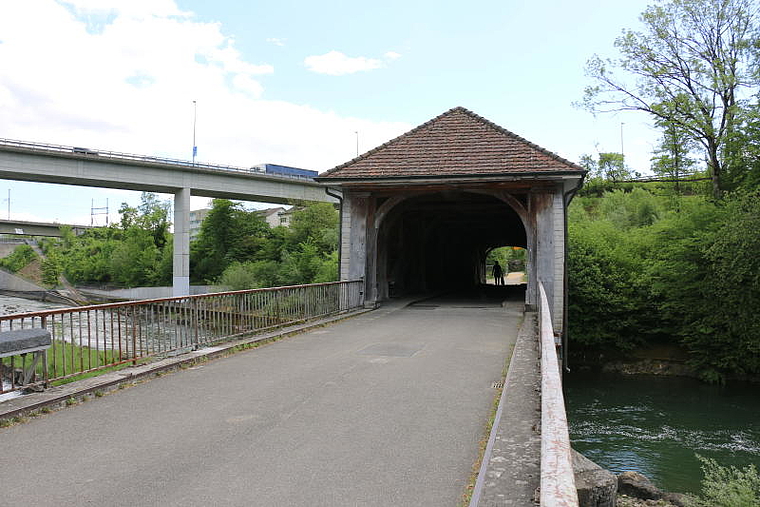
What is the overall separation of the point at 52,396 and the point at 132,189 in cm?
3407

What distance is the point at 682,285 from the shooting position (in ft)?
66.7

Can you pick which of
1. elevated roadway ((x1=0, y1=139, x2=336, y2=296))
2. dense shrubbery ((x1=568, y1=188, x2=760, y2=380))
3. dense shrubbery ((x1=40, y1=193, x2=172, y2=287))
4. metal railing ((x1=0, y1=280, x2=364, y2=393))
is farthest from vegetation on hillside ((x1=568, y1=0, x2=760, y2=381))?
A: dense shrubbery ((x1=40, y1=193, x2=172, y2=287))

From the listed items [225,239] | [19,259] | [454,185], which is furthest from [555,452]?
[19,259]

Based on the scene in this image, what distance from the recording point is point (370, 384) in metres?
7.13

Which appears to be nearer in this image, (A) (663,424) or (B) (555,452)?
(B) (555,452)

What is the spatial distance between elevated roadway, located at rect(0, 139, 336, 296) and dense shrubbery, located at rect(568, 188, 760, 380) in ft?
82.6

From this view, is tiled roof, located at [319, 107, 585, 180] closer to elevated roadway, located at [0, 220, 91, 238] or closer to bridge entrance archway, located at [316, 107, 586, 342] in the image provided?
bridge entrance archway, located at [316, 107, 586, 342]

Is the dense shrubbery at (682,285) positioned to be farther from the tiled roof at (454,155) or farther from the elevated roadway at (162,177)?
the elevated roadway at (162,177)

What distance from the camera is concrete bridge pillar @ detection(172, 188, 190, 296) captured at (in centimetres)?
4012

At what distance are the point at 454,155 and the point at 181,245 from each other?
29.2 meters

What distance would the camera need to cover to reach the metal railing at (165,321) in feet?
23.1

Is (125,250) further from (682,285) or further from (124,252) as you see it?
(682,285)

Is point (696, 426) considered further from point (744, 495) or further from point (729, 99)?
point (729, 99)

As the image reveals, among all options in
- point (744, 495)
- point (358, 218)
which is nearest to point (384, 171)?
point (358, 218)
